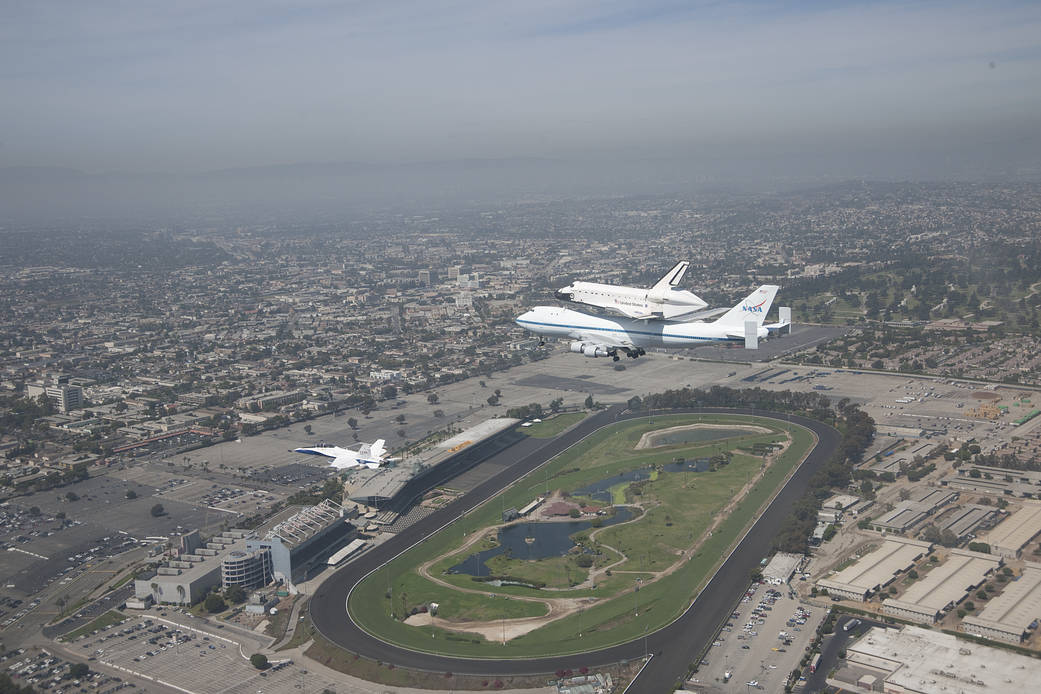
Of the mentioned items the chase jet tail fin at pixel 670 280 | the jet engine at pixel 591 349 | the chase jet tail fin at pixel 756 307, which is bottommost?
the jet engine at pixel 591 349

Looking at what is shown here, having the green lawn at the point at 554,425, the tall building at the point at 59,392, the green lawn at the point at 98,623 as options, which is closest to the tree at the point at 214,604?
the green lawn at the point at 98,623

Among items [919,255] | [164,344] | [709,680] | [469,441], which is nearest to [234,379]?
[164,344]

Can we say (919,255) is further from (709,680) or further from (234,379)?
(709,680)

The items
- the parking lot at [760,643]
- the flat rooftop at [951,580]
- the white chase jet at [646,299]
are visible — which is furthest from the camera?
the white chase jet at [646,299]

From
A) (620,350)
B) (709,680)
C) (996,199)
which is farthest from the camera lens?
(996,199)

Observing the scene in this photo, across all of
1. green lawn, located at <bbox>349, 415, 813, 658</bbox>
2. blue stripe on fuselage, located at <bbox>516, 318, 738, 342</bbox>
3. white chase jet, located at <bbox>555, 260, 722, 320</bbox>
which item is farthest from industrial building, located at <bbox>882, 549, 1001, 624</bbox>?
white chase jet, located at <bbox>555, 260, 722, 320</bbox>

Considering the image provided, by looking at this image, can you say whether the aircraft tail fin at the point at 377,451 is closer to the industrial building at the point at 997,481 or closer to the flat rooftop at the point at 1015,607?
the flat rooftop at the point at 1015,607

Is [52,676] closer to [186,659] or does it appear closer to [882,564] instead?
[186,659]
